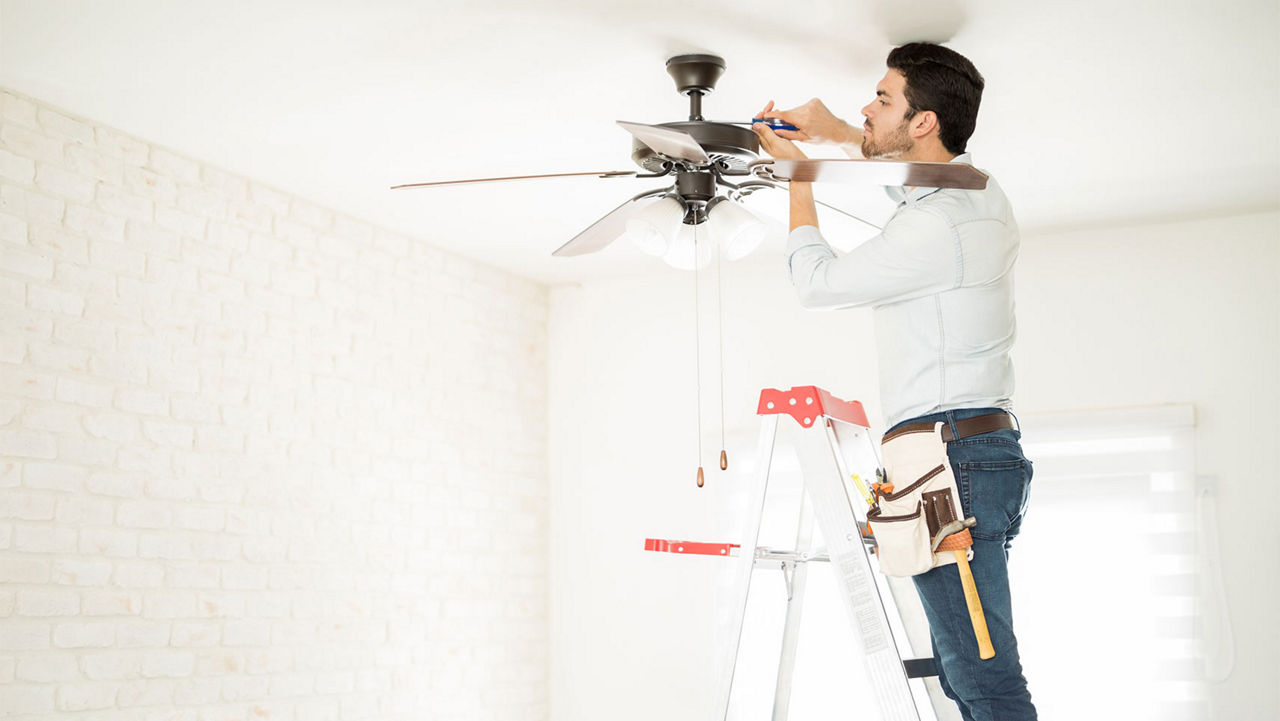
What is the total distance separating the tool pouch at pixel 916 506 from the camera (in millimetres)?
2051

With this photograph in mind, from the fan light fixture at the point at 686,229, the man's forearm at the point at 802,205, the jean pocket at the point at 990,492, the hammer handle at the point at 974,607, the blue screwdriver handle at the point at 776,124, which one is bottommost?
the hammer handle at the point at 974,607

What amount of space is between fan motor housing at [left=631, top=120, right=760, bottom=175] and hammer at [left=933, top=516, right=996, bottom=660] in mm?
1038

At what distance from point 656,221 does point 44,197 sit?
1.80 m

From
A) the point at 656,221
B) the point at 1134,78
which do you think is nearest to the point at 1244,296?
the point at 1134,78

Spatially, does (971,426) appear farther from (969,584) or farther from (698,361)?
(698,361)

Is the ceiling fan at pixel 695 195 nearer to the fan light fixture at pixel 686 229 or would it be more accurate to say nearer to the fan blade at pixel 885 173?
the fan light fixture at pixel 686 229

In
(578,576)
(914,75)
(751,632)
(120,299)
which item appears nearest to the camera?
(914,75)

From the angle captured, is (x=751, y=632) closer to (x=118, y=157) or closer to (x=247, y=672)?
(x=247, y=672)

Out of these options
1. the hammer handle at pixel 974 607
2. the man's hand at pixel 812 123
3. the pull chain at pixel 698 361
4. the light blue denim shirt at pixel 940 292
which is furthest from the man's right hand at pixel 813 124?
the pull chain at pixel 698 361

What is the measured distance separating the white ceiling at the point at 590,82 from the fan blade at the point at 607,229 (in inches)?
15.2

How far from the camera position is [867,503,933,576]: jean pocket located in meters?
2.05

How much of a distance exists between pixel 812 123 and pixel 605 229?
0.64 meters

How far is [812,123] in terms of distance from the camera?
2594mm

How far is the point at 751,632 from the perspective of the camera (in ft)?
15.5
